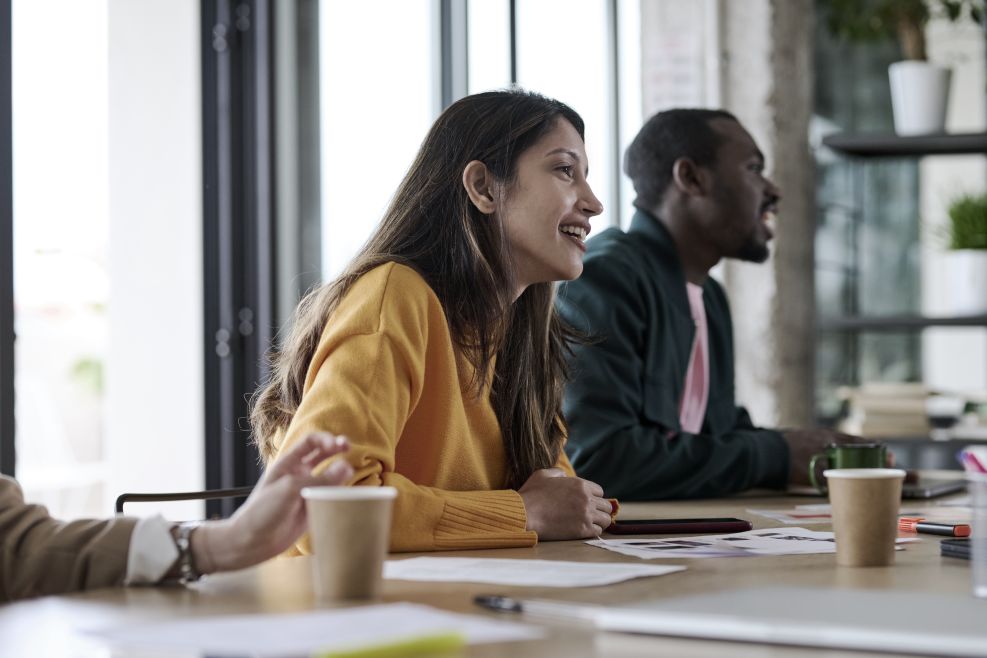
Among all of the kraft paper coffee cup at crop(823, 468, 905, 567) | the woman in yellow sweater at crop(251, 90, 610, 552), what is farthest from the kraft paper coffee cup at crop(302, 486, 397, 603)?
the kraft paper coffee cup at crop(823, 468, 905, 567)

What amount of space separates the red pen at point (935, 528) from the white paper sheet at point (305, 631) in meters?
0.74

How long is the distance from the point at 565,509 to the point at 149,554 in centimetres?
53

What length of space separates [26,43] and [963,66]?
15.5 feet

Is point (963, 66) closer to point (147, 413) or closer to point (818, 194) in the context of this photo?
point (818, 194)

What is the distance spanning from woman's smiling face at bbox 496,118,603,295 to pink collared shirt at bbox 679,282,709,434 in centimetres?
75

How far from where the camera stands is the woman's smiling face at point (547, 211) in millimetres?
1796

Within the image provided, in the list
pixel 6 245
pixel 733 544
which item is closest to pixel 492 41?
pixel 6 245

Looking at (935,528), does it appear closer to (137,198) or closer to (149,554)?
(149,554)

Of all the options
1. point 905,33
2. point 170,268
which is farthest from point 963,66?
point 170,268

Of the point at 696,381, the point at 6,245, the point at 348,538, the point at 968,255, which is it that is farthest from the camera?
the point at 968,255

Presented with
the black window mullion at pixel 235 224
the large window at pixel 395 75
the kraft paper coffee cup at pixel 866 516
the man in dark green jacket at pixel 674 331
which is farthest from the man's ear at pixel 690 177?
the kraft paper coffee cup at pixel 866 516

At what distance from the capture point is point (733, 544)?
1.36 m

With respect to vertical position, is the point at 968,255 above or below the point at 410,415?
above

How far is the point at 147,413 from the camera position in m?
3.31
